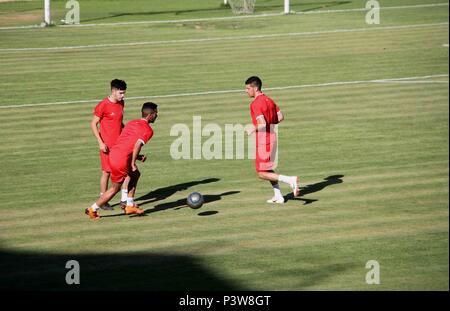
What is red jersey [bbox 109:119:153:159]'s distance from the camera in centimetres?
1704

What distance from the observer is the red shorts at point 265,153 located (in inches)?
718

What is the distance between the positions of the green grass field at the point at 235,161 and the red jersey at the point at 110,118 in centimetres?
155

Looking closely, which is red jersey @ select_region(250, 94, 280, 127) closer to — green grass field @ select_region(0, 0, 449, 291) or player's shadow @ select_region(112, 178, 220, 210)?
green grass field @ select_region(0, 0, 449, 291)

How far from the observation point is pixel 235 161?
22.8 meters

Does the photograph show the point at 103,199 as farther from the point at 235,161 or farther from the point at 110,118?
the point at 235,161

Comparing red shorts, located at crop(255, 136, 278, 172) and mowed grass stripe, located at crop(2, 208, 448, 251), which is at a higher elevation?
red shorts, located at crop(255, 136, 278, 172)

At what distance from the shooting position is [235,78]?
34000mm

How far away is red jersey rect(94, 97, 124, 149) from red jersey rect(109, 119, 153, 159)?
0.85 meters

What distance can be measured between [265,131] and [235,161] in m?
4.64

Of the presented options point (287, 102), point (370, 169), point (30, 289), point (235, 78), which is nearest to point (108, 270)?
point (30, 289)

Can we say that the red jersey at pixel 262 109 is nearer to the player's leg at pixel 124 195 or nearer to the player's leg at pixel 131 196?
the player's leg at pixel 131 196

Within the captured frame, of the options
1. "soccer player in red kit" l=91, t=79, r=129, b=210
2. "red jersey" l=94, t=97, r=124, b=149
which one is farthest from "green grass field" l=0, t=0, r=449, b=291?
"red jersey" l=94, t=97, r=124, b=149

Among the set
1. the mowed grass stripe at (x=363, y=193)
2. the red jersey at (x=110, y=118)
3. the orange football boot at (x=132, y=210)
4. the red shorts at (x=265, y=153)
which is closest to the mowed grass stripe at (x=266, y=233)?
the orange football boot at (x=132, y=210)
